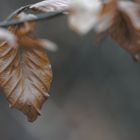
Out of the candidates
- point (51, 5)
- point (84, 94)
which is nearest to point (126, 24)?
point (51, 5)

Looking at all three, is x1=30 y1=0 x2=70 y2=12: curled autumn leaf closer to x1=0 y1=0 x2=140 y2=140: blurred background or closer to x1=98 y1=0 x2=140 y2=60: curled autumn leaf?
x1=98 y1=0 x2=140 y2=60: curled autumn leaf

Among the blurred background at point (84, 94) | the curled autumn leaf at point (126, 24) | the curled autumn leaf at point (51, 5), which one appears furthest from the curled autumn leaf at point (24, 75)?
the blurred background at point (84, 94)

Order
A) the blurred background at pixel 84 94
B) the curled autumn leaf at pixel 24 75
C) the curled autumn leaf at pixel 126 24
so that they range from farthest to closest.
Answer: the blurred background at pixel 84 94 → the curled autumn leaf at pixel 24 75 → the curled autumn leaf at pixel 126 24

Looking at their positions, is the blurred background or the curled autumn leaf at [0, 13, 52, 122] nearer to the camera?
the curled autumn leaf at [0, 13, 52, 122]

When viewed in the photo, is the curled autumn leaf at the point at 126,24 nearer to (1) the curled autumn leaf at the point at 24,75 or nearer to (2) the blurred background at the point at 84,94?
(1) the curled autumn leaf at the point at 24,75

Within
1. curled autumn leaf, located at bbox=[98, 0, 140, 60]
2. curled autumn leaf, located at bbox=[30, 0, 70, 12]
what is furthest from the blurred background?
curled autumn leaf, located at bbox=[98, 0, 140, 60]

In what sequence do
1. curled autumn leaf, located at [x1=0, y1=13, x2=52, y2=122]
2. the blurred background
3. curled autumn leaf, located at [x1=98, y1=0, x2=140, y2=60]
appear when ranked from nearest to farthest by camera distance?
1. curled autumn leaf, located at [x1=98, y1=0, x2=140, y2=60]
2. curled autumn leaf, located at [x1=0, y1=13, x2=52, y2=122]
3. the blurred background
